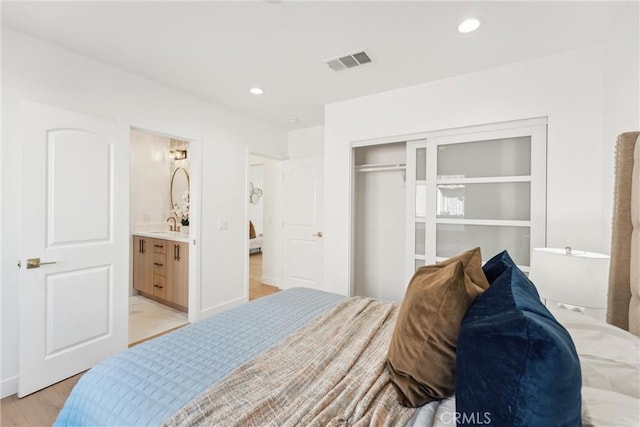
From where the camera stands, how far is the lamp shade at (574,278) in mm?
1448

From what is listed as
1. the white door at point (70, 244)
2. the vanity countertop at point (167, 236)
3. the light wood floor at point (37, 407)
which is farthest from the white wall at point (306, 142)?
the light wood floor at point (37, 407)

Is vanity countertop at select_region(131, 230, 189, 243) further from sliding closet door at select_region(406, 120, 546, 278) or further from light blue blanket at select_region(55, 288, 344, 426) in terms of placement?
sliding closet door at select_region(406, 120, 546, 278)

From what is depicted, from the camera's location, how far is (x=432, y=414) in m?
0.90

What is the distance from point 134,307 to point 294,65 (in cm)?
366

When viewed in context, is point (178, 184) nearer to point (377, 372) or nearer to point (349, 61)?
point (349, 61)

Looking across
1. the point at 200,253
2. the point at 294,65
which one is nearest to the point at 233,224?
the point at 200,253

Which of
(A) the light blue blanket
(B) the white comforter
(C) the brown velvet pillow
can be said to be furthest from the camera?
(A) the light blue blanket

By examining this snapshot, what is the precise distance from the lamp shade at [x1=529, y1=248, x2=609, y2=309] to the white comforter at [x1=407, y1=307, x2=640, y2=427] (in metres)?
0.44

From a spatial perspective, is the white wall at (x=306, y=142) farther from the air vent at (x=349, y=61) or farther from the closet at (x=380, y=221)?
the air vent at (x=349, y=61)

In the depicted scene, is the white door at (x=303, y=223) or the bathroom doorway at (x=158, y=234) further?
the white door at (x=303, y=223)

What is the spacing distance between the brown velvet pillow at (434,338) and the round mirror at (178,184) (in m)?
4.61

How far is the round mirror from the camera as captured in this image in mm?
4723

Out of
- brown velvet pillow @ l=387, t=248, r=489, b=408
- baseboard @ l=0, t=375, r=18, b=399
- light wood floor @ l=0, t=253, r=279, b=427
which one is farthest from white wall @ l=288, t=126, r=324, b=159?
baseboard @ l=0, t=375, r=18, b=399

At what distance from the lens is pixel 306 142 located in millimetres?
4531
